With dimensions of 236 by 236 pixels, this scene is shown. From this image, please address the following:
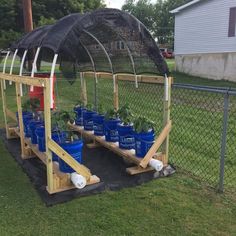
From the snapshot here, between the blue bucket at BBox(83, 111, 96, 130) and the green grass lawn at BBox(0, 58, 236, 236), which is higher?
the blue bucket at BBox(83, 111, 96, 130)

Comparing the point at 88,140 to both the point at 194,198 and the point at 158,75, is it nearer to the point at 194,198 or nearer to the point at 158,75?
the point at 158,75

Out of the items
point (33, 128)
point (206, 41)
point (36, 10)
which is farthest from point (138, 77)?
point (206, 41)

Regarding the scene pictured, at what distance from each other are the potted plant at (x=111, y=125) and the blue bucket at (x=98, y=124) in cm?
28

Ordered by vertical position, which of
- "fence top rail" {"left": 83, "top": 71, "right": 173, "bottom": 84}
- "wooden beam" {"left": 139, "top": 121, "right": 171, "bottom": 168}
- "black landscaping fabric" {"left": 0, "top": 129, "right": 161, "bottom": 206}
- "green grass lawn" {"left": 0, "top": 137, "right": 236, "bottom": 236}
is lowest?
"green grass lawn" {"left": 0, "top": 137, "right": 236, "bottom": 236}

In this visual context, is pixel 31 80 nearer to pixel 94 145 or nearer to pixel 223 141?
pixel 94 145

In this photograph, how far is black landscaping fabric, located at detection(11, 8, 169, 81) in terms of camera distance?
374 cm

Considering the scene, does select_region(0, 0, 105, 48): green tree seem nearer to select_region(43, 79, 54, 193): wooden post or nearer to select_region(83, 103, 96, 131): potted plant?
select_region(83, 103, 96, 131): potted plant

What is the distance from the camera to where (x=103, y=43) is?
5531 millimetres

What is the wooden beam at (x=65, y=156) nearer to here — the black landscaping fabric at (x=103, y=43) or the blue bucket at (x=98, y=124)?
the black landscaping fabric at (x=103, y=43)

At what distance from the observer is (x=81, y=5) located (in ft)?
54.6

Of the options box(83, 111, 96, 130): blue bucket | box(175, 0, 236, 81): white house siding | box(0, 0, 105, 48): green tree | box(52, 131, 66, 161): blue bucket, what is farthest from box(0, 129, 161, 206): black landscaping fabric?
box(175, 0, 236, 81): white house siding

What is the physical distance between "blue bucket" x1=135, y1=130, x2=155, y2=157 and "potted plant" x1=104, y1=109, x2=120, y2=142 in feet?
2.13

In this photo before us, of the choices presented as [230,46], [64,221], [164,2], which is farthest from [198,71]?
[164,2]

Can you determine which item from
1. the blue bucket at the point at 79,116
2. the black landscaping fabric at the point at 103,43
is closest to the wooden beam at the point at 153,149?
the black landscaping fabric at the point at 103,43
